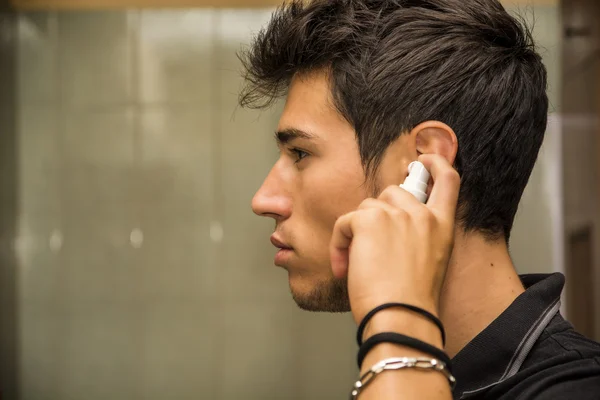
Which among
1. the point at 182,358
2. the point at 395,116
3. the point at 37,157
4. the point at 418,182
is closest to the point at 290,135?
the point at 395,116

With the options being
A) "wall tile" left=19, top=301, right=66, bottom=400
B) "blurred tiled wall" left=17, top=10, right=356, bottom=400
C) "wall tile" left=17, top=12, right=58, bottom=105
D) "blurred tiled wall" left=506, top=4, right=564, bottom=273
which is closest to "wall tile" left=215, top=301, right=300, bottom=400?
"blurred tiled wall" left=17, top=10, right=356, bottom=400

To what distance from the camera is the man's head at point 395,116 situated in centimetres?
97

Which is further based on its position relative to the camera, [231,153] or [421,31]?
[231,153]

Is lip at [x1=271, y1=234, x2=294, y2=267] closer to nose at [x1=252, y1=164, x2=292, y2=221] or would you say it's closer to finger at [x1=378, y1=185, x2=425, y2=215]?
nose at [x1=252, y1=164, x2=292, y2=221]

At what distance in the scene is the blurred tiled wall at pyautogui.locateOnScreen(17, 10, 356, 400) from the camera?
8.72ft

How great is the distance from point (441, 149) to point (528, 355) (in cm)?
27

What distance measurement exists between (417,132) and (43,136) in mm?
2092

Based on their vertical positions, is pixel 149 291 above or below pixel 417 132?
below

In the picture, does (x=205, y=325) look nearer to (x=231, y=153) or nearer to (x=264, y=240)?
(x=264, y=240)

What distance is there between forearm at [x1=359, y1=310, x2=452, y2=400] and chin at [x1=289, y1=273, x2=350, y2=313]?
347 mm

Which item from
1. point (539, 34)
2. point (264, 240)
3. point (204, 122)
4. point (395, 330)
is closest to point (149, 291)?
point (264, 240)

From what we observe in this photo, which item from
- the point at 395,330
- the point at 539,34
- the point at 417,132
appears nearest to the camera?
the point at 395,330

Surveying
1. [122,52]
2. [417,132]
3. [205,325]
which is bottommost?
[205,325]

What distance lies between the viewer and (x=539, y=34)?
261cm
